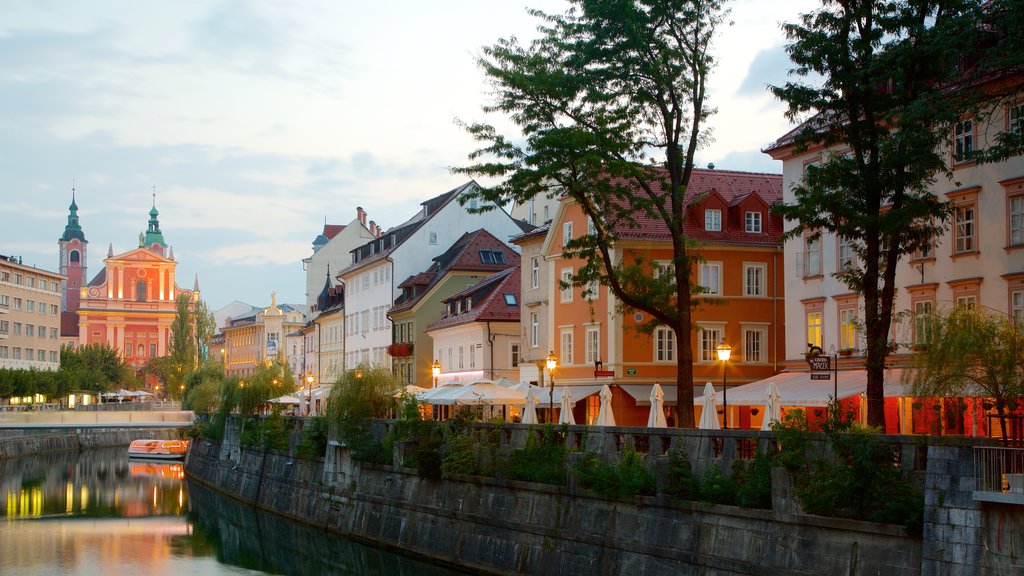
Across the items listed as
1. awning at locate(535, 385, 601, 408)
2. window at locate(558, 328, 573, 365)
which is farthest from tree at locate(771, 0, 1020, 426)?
window at locate(558, 328, 573, 365)

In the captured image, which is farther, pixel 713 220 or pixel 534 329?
pixel 534 329

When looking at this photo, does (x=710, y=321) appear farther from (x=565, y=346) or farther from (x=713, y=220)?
(x=565, y=346)

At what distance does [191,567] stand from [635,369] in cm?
1772

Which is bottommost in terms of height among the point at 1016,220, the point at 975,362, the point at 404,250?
the point at 975,362

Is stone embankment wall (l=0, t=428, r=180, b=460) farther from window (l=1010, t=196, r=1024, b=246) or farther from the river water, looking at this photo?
window (l=1010, t=196, r=1024, b=246)

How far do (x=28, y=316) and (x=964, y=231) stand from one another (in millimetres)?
104048

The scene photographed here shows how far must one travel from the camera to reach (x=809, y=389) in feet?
121

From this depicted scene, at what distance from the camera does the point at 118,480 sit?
73.9 m

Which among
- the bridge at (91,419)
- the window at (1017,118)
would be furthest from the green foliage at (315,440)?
the bridge at (91,419)

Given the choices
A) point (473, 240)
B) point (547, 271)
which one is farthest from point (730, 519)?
point (473, 240)

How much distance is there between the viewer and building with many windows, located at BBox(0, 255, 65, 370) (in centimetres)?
11462

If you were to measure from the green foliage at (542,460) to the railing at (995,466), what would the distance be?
1222 centimetres

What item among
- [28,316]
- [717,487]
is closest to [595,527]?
[717,487]

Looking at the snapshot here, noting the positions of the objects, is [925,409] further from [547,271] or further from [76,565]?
[547,271]
